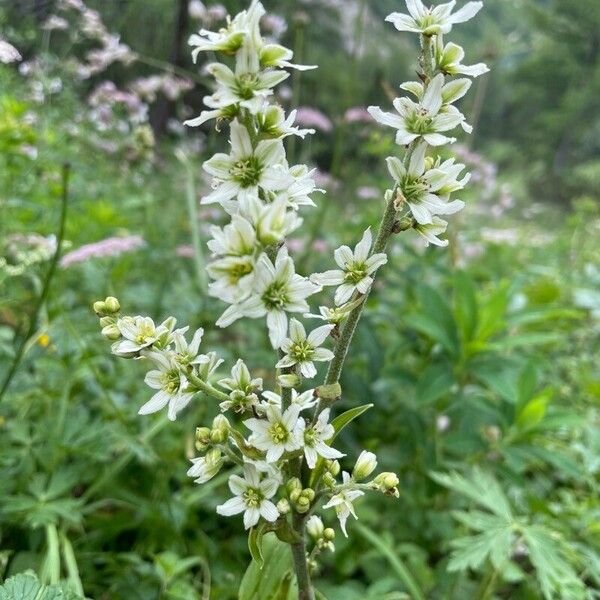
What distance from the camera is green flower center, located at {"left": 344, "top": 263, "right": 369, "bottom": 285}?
0.94 m

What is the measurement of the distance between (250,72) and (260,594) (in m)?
0.90

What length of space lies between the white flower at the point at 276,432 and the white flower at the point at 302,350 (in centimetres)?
7

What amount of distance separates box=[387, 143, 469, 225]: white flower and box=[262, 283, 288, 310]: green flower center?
240 millimetres

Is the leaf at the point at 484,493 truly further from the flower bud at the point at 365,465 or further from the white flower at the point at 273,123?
the white flower at the point at 273,123

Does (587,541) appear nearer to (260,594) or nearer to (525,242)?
A: (260,594)

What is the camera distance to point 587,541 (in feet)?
5.97

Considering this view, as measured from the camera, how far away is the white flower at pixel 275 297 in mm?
830

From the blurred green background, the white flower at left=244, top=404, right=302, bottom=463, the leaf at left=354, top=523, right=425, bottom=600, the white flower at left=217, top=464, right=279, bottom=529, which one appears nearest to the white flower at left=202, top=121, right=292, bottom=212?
the white flower at left=244, top=404, right=302, bottom=463

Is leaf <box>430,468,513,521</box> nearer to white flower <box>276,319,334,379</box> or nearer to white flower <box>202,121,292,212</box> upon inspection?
white flower <box>276,319,334,379</box>

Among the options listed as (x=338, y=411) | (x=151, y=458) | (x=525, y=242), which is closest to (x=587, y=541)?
(x=338, y=411)

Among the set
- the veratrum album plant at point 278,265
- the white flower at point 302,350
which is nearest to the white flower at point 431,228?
the veratrum album plant at point 278,265

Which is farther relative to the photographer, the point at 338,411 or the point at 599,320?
the point at 599,320

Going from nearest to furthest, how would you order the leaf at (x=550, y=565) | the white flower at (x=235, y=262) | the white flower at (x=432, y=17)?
the white flower at (x=235, y=262), the white flower at (x=432, y=17), the leaf at (x=550, y=565)

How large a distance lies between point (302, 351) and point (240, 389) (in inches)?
4.6
